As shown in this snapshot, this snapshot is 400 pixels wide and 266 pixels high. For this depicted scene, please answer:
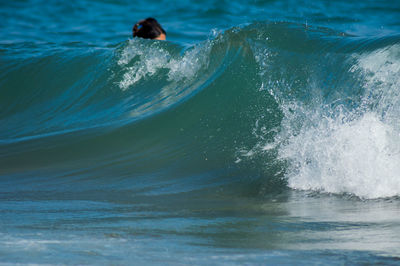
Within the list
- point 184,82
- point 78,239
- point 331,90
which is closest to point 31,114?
point 184,82

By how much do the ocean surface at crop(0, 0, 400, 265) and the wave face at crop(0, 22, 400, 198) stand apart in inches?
0.7

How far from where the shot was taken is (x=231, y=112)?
17.9 ft

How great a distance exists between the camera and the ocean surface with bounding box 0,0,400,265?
7.52 feet

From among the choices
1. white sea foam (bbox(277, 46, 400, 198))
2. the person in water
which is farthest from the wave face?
the person in water

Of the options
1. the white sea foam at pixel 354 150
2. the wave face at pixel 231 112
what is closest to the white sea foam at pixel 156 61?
the wave face at pixel 231 112

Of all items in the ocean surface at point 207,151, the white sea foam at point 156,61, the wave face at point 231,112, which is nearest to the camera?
the ocean surface at point 207,151

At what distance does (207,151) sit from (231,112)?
2.79 ft

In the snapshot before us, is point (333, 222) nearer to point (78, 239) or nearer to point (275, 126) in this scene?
point (78, 239)

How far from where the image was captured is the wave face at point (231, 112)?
3846 mm

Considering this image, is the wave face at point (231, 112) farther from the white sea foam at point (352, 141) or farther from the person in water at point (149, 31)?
the person in water at point (149, 31)

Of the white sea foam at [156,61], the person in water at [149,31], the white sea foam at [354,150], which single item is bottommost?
the white sea foam at [354,150]

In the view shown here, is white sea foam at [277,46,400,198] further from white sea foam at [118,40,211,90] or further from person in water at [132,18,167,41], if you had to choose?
person in water at [132,18,167,41]

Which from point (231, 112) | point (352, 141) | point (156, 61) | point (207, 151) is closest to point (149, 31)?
point (156, 61)

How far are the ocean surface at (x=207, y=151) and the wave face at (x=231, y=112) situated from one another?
2 centimetres
